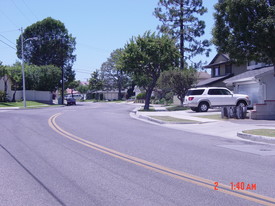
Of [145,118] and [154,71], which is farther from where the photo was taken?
[154,71]

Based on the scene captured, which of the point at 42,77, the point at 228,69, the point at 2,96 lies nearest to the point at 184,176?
the point at 228,69

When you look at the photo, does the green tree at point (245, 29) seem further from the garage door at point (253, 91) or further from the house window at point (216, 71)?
the house window at point (216, 71)

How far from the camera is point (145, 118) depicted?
24.2 metres

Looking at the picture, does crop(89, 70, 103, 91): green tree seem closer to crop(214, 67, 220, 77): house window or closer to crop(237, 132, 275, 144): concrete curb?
crop(214, 67, 220, 77): house window

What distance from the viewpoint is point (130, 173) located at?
288 inches

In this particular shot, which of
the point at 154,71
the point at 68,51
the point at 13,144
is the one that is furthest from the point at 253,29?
the point at 68,51

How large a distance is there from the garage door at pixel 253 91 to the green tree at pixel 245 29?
645 centimetres

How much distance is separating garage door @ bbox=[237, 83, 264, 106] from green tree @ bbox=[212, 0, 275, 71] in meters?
6.45

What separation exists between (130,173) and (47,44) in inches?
2534

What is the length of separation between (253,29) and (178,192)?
14.6m

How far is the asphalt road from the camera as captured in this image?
5695 mm

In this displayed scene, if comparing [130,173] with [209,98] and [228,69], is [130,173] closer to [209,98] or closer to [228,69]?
[209,98]

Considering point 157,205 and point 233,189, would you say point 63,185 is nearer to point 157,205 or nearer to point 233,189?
point 157,205

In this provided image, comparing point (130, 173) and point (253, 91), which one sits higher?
point (253, 91)
